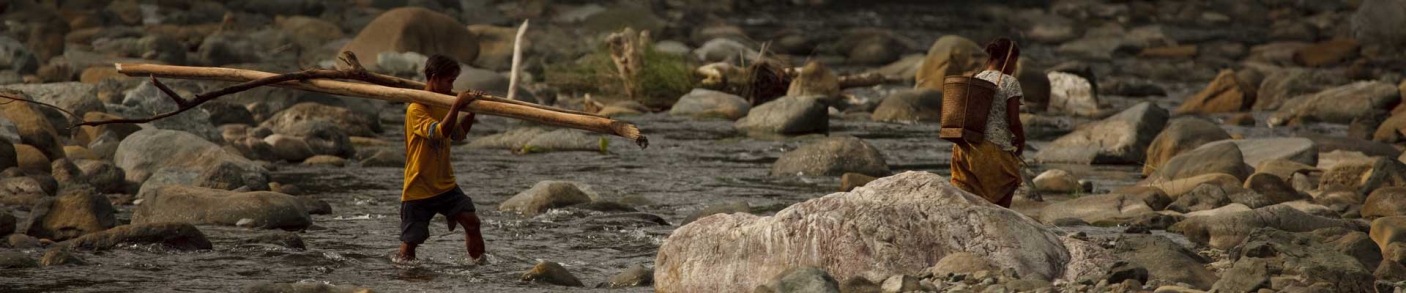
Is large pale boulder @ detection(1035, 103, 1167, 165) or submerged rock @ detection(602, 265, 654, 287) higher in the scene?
submerged rock @ detection(602, 265, 654, 287)

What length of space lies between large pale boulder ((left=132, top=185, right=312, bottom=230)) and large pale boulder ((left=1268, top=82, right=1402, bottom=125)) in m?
11.1

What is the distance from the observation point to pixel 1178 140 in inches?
531

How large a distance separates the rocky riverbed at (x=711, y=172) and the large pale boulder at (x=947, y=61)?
6cm

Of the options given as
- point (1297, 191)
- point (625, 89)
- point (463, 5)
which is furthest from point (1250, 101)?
point (463, 5)

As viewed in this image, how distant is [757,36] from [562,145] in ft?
49.5

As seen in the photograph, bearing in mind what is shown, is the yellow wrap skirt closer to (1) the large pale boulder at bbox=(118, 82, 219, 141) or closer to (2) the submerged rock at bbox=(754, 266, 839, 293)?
(2) the submerged rock at bbox=(754, 266, 839, 293)

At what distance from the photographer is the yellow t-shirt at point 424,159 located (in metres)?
7.73

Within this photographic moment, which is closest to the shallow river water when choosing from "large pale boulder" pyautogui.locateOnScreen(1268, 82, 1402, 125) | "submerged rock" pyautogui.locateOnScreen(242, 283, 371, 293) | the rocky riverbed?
the rocky riverbed

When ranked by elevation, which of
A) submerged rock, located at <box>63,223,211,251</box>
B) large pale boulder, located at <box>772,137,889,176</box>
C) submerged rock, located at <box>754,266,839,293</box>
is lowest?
large pale boulder, located at <box>772,137,889,176</box>

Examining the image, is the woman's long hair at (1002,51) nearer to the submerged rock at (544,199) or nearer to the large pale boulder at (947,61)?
the submerged rock at (544,199)

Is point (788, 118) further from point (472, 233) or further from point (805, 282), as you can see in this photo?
point (805, 282)

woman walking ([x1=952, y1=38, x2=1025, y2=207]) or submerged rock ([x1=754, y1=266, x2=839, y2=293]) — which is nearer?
submerged rock ([x1=754, y1=266, x2=839, y2=293])

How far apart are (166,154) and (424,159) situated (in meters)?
4.67

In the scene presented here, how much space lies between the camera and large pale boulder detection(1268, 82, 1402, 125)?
1725cm
